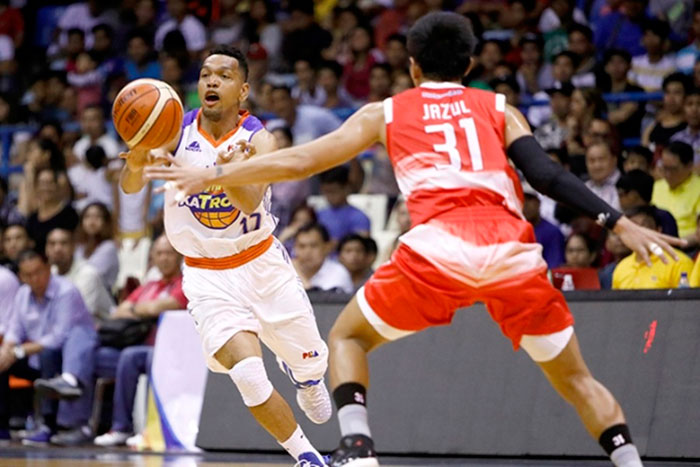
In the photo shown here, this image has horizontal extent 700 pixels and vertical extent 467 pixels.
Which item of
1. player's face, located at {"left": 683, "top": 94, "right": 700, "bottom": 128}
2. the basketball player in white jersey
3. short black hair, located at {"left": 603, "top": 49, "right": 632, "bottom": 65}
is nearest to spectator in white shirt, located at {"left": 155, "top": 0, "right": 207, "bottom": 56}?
short black hair, located at {"left": 603, "top": 49, "right": 632, "bottom": 65}

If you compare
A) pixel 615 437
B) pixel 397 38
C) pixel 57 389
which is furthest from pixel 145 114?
pixel 397 38

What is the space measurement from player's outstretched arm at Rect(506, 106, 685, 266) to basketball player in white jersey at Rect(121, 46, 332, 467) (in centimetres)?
199

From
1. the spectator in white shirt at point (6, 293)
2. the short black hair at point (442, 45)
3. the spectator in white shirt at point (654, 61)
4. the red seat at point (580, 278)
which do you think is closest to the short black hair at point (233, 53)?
the short black hair at point (442, 45)

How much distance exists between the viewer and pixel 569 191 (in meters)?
5.33

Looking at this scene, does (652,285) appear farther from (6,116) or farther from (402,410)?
(6,116)

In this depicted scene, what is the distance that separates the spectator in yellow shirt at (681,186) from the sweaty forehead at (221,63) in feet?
16.3

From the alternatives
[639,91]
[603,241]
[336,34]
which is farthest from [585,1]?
[603,241]

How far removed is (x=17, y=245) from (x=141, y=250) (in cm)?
143

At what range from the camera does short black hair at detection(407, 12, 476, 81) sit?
5.49 meters

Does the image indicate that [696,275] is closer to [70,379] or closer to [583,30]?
[583,30]

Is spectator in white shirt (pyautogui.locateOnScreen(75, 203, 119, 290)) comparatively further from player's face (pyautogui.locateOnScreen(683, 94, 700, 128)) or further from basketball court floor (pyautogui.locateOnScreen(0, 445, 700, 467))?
player's face (pyautogui.locateOnScreen(683, 94, 700, 128))

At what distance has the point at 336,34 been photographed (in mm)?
16594

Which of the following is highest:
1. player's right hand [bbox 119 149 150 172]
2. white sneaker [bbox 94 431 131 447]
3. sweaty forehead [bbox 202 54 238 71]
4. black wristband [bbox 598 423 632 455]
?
sweaty forehead [bbox 202 54 238 71]

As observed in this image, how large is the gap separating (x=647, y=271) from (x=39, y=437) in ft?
20.2
